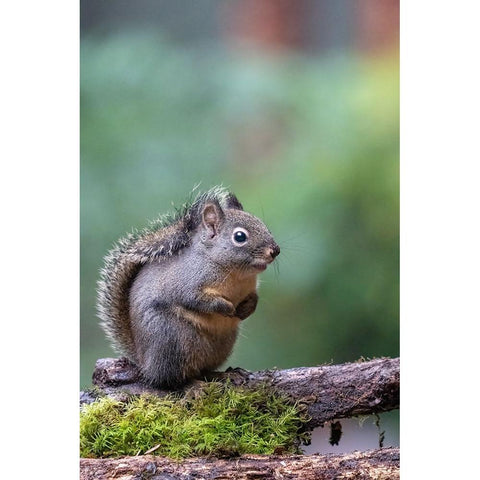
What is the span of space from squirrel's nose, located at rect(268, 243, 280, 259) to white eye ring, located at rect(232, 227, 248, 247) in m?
0.08

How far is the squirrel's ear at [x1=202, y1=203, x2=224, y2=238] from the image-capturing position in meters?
2.87

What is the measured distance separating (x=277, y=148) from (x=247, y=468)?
1013 millimetres

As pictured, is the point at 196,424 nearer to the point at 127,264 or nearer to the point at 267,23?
the point at 127,264

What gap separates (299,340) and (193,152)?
0.70 meters

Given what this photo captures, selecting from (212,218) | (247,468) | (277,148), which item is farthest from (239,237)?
(247,468)

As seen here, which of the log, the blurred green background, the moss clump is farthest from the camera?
the blurred green background

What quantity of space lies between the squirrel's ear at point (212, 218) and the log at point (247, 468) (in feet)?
2.34

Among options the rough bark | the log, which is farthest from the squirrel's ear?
the log

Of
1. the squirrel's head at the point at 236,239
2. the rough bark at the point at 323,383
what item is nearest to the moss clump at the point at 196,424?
the rough bark at the point at 323,383

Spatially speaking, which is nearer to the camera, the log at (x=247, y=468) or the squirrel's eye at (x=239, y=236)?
the log at (x=247, y=468)

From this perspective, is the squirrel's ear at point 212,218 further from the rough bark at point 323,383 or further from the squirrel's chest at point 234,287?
the rough bark at point 323,383

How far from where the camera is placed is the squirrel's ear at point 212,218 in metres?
2.87

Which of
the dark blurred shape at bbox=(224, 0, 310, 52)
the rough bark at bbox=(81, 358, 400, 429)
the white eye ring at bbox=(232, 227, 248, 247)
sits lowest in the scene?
the rough bark at bbox=(81, 358, 400, 429)

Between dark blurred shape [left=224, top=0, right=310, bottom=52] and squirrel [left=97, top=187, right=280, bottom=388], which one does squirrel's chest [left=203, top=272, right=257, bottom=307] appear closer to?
squirrel [left=97, top=187, right=280, bottom=388]
